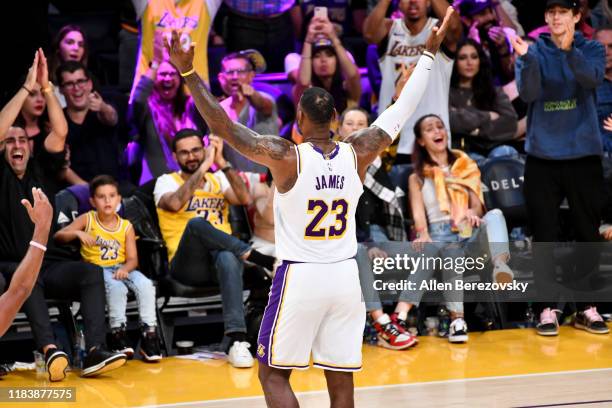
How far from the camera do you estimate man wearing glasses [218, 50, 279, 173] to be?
8.92 metres

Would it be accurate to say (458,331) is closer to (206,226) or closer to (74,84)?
(206,226)

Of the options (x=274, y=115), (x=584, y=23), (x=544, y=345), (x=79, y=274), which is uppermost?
(x=584, y=23)

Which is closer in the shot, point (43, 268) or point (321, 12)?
point (43, 268)

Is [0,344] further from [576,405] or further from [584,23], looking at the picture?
[584,23]

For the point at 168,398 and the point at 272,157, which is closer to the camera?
the point at 272,157

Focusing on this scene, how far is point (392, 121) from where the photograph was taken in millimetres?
5262

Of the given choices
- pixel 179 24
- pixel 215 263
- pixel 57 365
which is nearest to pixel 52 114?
pixel 215 263

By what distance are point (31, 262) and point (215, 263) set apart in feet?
11.5

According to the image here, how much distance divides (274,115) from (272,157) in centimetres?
424

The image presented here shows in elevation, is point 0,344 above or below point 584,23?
below

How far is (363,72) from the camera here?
10.2 metres

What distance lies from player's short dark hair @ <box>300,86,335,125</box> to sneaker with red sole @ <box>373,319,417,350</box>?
3040 mm

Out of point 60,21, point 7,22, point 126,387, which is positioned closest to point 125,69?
point 60,21

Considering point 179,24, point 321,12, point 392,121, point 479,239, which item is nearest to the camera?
point 392,121
